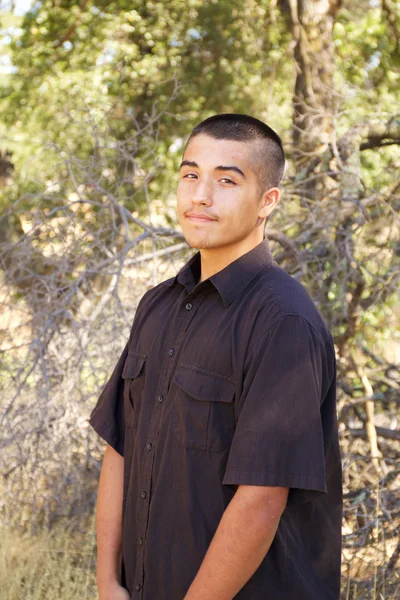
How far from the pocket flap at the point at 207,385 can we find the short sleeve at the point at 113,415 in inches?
15.7

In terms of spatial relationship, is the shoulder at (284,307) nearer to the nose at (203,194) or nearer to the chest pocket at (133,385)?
the nose at (203,194)

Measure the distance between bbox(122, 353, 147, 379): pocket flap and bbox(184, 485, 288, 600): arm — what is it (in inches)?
18.0

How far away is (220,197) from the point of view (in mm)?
1744

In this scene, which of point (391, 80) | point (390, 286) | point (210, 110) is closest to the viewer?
point (390, 286)

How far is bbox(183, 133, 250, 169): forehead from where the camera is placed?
1.76 meters

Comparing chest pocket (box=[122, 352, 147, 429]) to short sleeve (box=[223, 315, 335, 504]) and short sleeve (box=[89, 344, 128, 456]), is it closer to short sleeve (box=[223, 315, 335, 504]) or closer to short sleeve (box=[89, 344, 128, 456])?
short sleeve (box=[89, 344, 128, 456])

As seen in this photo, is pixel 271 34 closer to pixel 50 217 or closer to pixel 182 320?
pixel 50 217

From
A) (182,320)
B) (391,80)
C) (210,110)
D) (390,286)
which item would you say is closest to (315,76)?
(390,286)

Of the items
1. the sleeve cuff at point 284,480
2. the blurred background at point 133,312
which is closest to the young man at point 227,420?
the sleeve cuff at point 284,480

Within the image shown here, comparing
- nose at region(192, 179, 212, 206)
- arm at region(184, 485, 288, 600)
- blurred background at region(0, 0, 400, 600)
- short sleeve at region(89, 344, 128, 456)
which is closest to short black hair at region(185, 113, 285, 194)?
nose at region(192, 179, 212, 206)

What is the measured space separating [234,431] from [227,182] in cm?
56

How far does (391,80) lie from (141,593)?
894cm

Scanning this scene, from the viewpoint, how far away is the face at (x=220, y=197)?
5.73 ft

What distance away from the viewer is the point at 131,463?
185 cm
